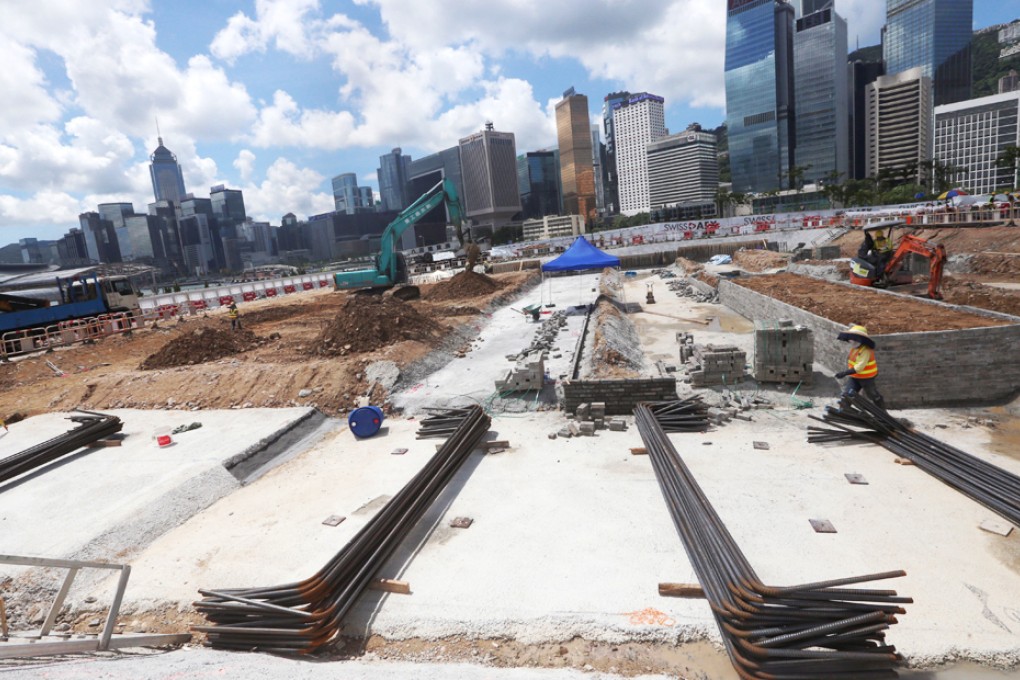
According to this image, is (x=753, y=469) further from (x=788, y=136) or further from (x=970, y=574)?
(x=788, y=136)

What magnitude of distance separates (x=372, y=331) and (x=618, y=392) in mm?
8726

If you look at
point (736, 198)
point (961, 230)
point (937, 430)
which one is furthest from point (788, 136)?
point (937, 430)

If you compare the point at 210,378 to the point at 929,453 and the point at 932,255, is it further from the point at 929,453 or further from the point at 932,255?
the point at 932,255

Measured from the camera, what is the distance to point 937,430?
8758mm

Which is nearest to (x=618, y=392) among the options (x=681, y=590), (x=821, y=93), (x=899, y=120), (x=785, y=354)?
(x=785, y=354)

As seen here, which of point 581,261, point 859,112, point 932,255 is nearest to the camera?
point 932,255

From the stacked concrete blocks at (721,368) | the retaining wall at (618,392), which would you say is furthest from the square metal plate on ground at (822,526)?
the stacked concrete blocks at (721,368)

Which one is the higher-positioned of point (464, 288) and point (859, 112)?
point (859, 112)

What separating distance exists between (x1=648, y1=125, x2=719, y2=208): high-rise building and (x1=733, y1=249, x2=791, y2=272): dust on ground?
14835 centimetres

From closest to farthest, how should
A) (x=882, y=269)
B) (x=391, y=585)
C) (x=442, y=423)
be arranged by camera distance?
(x=391, y=585) → (x=442, y=423) → (x=882, y=269)

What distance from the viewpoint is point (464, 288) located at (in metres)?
28.9

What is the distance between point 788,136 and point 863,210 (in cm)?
12700

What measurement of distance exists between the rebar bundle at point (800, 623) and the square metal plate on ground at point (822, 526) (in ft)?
4.88

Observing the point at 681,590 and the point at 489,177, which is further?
the point at 489,177
